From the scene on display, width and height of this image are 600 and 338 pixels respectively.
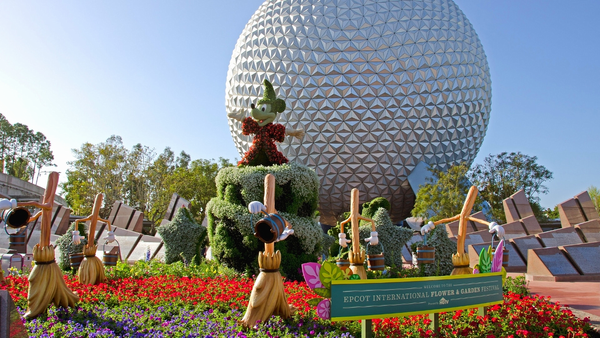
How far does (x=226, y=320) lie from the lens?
16.9ft

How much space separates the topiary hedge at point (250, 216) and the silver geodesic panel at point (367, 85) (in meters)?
→ 9.22

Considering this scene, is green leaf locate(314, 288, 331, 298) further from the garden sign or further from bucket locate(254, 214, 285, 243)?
bucket locate(254, 214, 285, 243)

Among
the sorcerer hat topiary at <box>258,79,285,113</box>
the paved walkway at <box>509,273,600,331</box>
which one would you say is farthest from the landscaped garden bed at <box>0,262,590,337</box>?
the sorcerer hat topiary at <box>258,79,285,113</box>

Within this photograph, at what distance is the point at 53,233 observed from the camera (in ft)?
49.4

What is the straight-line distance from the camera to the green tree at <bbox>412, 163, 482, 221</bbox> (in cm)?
1708

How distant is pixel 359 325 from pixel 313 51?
1556 centimetres

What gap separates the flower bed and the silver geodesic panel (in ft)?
40.4

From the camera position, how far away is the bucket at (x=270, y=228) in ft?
15.0

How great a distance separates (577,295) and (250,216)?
636cm

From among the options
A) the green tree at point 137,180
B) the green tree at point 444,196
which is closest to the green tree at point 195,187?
the green tree at point 137,180

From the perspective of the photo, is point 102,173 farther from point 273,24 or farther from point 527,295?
point 527,295

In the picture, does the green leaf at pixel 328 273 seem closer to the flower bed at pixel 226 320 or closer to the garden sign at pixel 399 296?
the garden sign at pixel 399 296

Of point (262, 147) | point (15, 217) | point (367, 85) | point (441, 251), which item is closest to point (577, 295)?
point (441, 251)

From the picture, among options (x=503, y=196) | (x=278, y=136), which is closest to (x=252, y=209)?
(x=278, y=136)
